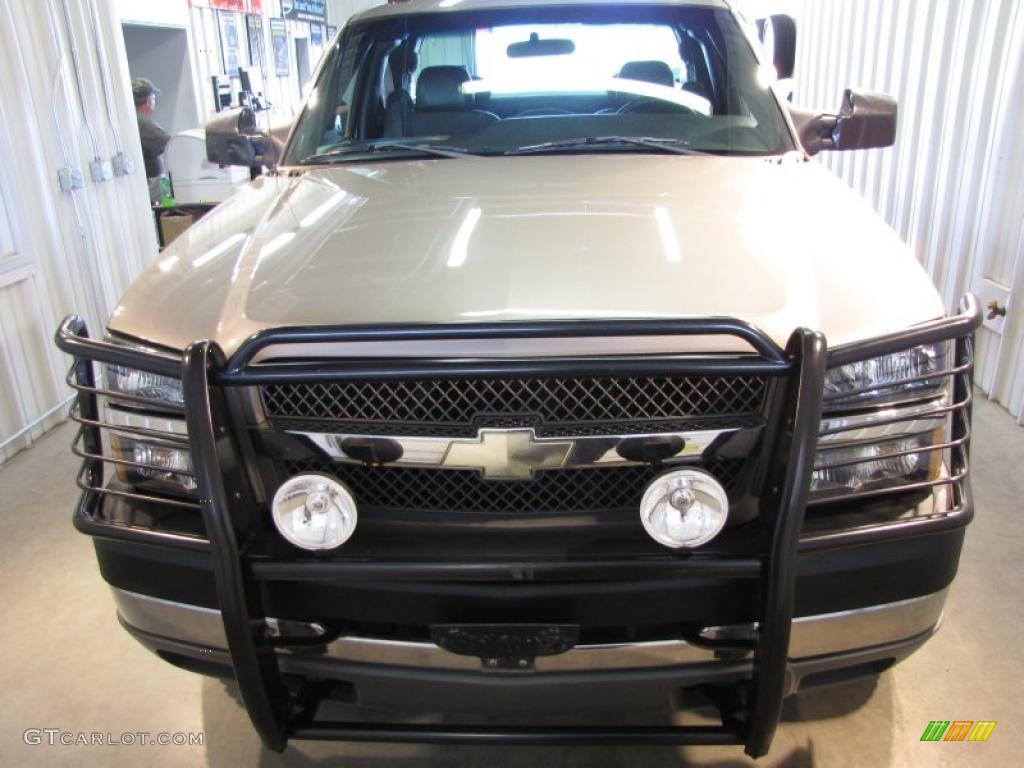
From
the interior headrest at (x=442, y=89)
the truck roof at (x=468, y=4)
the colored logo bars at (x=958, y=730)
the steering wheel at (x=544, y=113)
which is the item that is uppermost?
the truck roof at (x=468, y=4)

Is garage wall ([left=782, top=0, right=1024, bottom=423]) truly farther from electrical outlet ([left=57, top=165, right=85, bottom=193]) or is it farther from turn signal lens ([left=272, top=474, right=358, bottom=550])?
electrical outlet ([left=57, top=165, right=85, bottom=193])

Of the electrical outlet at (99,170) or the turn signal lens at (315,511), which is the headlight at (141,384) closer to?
the turn signal lens at (315,511)

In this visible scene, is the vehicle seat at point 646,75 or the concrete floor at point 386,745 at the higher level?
the vehicle seat at point 646,75

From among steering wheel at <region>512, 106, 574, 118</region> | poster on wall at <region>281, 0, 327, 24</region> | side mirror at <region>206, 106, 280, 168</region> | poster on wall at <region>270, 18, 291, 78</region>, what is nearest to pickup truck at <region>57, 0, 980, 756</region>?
steering wheel at <region>512, 106, 574, 118</region>

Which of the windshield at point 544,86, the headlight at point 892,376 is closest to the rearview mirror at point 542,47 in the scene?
the windshield at point 544,86

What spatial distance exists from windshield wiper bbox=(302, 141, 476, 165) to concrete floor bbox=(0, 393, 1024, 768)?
1.64 meters

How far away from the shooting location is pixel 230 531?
1.48m

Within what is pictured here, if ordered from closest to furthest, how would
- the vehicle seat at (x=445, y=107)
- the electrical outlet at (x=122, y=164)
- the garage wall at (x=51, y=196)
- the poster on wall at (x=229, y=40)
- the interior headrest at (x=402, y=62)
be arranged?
1. the vehicle seat at (x=445, y=107)
2. the interior headrest at (x=402, y=62)
3. the garage wall at (x=51, y=196)
4. the electrical outlet at (x=122, y=164)
5. the poster on wall at (x=229, y=40)

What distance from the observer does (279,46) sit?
1100cm

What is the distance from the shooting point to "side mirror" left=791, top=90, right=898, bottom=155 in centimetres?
285

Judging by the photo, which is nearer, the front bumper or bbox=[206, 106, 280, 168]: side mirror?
the front bumper

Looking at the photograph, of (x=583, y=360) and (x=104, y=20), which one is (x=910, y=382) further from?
(x=104, y=20)

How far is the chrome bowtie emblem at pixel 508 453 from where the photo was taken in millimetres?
1519

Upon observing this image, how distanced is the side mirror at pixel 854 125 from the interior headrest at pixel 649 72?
49 cm
